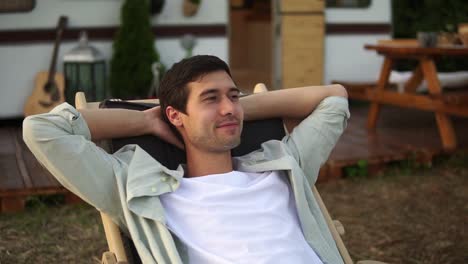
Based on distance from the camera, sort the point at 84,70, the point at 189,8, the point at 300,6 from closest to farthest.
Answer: the point at 84,70 → the point at 189,8 → the point at 300,6

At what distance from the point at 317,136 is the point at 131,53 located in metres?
4.99

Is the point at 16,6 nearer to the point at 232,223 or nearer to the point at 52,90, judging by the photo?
the point at 52,90

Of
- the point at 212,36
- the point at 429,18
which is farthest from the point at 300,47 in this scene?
the point at 429,18

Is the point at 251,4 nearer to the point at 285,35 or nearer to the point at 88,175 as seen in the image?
the point at 285,35

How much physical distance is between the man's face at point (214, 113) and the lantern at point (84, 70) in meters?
4.96

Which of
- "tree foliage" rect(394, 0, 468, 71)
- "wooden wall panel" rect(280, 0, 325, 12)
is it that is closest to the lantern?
"wooden wall panel" rect(280, 0, 325, 12)

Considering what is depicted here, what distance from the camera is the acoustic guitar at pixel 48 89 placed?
7066 millimetres

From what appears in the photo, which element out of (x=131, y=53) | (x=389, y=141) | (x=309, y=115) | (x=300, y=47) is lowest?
(x=389, y=141)

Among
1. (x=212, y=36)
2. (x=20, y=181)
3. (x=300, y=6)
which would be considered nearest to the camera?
(x=20, y=181)

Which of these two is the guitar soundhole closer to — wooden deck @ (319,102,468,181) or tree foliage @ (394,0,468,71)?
wooden deck @ (319,102,468,181)

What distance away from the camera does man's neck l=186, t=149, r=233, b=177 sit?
8.08 ft

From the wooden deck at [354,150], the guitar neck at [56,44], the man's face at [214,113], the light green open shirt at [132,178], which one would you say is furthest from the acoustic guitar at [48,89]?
the man's face at [214,113]

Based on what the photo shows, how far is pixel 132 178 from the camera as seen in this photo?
7.48ft

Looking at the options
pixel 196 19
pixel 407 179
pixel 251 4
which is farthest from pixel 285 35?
pixel 251 4
